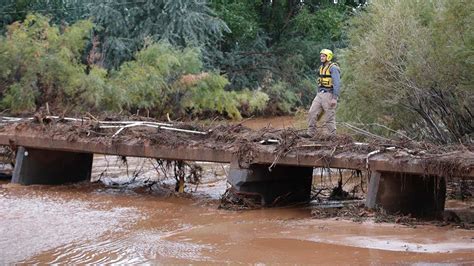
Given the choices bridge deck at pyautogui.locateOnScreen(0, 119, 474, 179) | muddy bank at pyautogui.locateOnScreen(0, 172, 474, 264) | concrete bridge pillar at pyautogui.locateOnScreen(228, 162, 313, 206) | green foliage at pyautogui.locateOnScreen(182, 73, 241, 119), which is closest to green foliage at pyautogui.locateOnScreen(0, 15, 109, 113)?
green foliage at pyautogui.locateOnScreen(182, 73, 241, 119)

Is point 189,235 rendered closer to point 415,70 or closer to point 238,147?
point 238,147

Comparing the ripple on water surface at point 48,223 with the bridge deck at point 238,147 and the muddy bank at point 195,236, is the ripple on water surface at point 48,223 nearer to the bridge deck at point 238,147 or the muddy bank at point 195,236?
the muddy bank at point 195,236

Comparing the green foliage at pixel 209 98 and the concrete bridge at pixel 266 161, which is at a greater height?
the green foliage at pixel 209 98

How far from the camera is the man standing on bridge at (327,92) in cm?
1534

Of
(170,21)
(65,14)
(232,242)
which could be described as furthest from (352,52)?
(65,14)

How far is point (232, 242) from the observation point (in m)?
11.1

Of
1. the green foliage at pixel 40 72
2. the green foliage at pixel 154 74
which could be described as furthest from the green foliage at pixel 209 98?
the green foliage at pixel 40 72

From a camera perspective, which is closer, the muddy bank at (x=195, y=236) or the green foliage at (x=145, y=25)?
the muddy bank at (x=195, y=236)

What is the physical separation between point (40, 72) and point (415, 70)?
13599mm

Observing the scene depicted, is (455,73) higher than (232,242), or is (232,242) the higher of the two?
(455,73)

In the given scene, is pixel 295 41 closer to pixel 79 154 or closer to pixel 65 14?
pixel 65 14

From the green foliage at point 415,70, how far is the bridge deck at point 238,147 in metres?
3.22

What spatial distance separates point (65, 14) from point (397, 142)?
25.3m

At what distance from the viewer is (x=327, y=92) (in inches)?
612
